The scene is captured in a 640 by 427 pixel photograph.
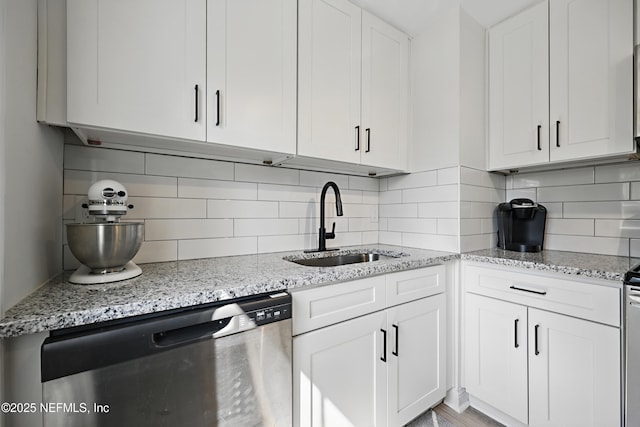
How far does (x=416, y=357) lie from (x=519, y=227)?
1115 millimetres

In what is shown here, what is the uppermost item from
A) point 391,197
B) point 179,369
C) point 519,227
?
point 391,197

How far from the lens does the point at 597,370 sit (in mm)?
1177

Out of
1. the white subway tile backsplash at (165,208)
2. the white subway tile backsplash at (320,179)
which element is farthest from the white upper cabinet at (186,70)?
the white subway tile backsplash at (320,179)

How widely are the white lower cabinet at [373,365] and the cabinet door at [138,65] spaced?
2.81ft

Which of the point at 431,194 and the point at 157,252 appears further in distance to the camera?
the point at 431,194

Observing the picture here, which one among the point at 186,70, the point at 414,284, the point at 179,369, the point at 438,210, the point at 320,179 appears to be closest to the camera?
the point at 179,369

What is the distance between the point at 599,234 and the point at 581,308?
0.75m

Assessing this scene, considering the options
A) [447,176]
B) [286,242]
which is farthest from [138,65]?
[447,176]

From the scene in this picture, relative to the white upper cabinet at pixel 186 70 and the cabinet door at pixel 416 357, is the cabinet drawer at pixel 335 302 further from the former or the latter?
the white upper cabinet at pixel 186 70

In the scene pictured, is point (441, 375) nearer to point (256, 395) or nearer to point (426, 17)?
point (256, 395)

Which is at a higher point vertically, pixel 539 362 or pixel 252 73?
pixel 252 73

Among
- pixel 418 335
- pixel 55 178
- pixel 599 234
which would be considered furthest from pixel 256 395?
pixel 599 234

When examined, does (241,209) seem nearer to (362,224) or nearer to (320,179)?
(320,179)

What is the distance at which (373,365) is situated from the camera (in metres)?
1.25
